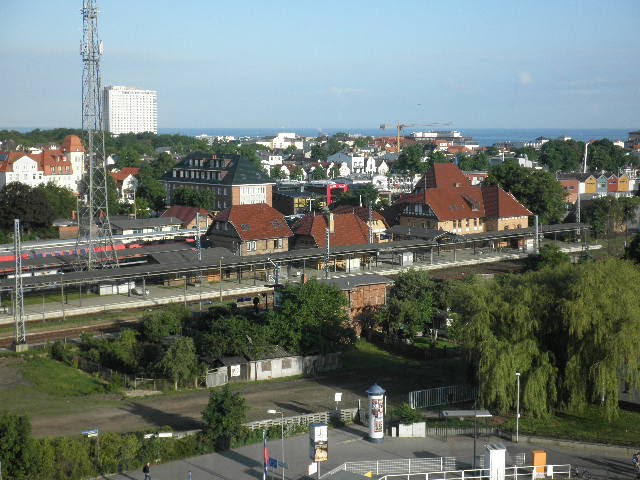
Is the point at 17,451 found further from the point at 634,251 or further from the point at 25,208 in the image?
the point at 25,208

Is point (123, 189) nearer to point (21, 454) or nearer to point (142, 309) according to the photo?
point (142, 309)

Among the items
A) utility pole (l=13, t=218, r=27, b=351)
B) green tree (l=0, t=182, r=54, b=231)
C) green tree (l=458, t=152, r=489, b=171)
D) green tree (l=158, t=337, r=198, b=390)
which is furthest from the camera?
green tree (l=458, t=152, r=489, b=171)

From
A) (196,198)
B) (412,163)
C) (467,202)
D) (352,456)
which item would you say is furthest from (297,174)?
(352,456)

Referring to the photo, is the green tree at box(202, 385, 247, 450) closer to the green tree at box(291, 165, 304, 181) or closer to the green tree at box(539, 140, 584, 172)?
the green tree at box(291, 165, 304, 181)

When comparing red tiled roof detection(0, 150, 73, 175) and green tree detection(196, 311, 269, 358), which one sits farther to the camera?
red tiled roof detection(0, 150, 73, 175)

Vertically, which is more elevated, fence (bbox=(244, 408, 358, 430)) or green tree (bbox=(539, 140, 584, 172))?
green tree (bbox=(539, 140, 584, 172))

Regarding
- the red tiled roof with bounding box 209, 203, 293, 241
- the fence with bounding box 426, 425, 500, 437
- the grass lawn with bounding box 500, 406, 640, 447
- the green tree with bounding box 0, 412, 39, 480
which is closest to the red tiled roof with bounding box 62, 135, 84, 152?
the red tiled roof with bounding box 209, 203, 293, 241
